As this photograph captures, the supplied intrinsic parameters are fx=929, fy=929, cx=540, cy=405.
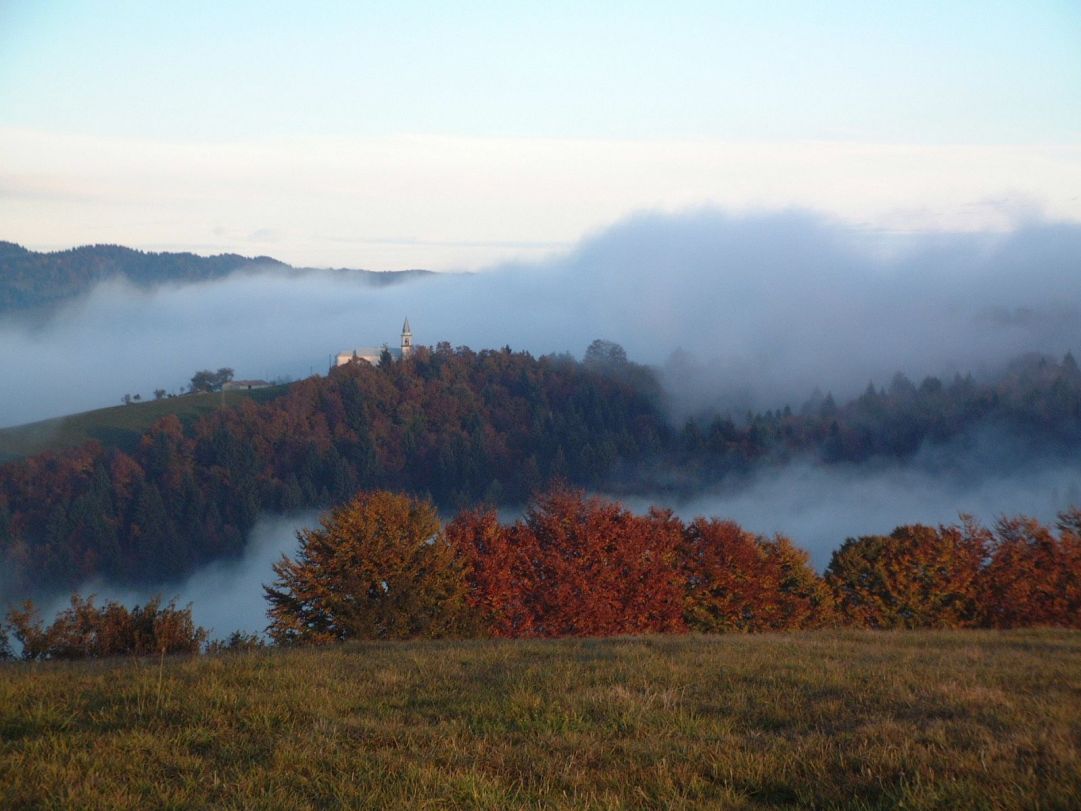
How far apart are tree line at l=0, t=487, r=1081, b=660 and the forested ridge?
88181mm

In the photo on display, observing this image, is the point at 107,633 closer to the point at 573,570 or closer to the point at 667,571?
the point at 573,570

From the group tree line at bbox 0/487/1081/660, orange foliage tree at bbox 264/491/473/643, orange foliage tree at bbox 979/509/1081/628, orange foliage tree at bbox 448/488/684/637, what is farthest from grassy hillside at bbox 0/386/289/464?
orange foliage tree at bbox 979/509/1081/628

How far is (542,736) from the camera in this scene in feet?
23.4

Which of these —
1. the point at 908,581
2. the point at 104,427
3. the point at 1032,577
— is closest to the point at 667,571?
the point at 908,581

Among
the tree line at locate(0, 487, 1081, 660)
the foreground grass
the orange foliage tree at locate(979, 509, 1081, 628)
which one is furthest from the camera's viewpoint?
the orange foliage tree at locate(979, 509, 1081, 628)

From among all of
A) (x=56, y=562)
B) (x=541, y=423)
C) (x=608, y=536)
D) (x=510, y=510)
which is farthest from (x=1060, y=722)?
(x=541, y=423)

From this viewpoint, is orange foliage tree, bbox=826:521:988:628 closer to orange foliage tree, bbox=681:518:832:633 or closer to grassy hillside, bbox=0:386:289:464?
orange foliage tree, bbox=681:518:832:633

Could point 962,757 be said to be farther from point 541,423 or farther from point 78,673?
point 541,423

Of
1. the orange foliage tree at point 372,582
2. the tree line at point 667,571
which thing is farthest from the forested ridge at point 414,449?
the orange foliage tree at point 372,582

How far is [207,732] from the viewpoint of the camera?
717cm

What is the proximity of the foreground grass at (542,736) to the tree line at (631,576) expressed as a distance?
913 inches

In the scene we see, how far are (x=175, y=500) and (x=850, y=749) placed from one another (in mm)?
136491

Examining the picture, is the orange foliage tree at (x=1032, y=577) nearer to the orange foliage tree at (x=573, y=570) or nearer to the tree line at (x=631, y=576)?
the tree line at (x=631, y=576)

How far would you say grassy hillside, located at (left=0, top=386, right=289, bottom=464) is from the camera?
139m
